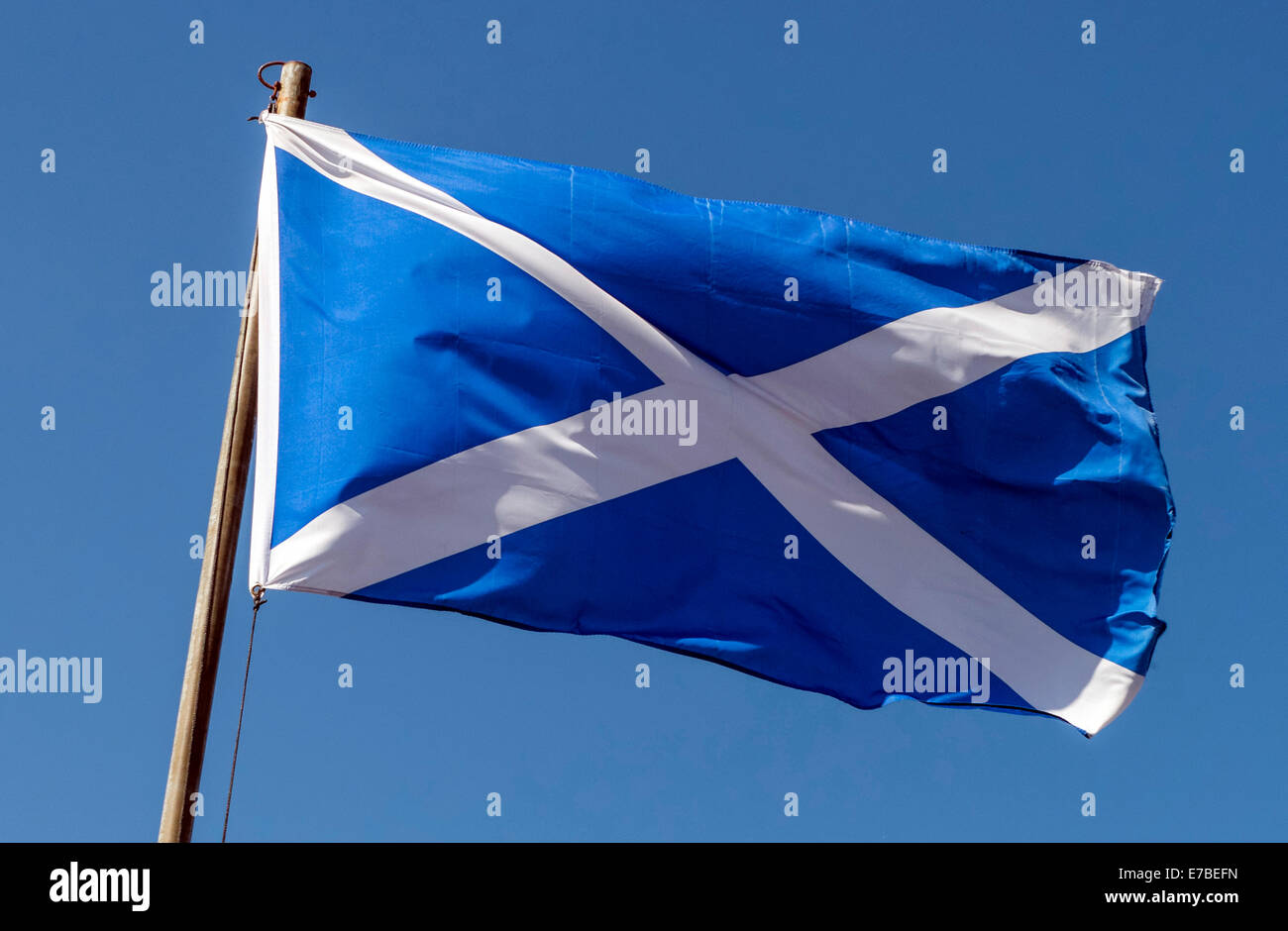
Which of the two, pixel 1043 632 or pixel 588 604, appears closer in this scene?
pixel 588 604

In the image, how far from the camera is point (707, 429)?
13.3 m

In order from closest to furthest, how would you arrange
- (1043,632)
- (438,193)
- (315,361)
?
1. (315,361)
2. (438,193)
3. (1043,632)

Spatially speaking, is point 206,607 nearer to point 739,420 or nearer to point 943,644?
point 739,420

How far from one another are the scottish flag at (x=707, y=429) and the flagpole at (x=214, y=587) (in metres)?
0.20

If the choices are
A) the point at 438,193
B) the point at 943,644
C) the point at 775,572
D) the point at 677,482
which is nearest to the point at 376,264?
the point at 438,193

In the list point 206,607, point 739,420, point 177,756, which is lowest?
point 177,756

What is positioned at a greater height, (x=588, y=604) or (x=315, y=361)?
(x=315, y=361)

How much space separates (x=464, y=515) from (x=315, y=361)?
1.42 metres

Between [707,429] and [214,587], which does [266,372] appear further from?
[707,429]

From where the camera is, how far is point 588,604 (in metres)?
12.3

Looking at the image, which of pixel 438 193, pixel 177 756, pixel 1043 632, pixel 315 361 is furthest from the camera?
pixel 1043 632

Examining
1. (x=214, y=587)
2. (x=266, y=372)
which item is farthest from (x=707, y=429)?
(x=214, y=587)

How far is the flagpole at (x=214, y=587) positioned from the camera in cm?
1026

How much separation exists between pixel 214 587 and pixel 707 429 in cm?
415
